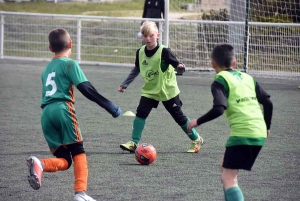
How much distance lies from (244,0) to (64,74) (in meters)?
11.4

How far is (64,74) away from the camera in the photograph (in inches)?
224

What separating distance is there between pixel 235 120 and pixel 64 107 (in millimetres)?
1454

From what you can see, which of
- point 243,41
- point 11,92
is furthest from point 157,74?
point 243,41

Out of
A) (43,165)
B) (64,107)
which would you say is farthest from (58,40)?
(43,165)

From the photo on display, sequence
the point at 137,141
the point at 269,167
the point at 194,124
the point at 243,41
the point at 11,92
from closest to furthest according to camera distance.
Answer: the point at 194,124, the point at 269,167, the point at 137,141, the point at 11,92, the point at 243,41

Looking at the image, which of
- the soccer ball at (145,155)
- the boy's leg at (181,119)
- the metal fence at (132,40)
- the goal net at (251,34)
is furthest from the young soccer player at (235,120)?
the metal fence at (132,40)

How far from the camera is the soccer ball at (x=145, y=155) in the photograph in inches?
285

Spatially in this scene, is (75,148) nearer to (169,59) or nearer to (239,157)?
(239,157)

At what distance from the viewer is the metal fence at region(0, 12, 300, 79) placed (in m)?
15.9

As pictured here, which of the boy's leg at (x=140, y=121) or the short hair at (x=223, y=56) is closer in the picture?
the short hair at (x=223, y=56)

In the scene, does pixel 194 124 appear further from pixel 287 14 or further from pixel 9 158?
pixel 287 14

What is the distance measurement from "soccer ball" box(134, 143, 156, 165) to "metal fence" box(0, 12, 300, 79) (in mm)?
8960

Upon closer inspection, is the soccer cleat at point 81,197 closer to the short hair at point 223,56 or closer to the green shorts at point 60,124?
the green shorts at point 60,124

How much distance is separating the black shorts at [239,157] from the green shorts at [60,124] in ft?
4.41
